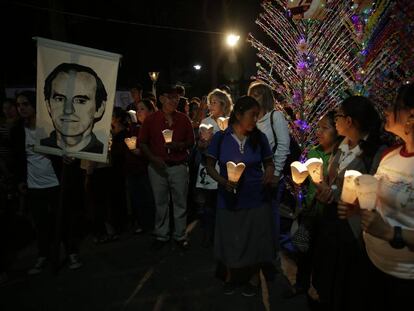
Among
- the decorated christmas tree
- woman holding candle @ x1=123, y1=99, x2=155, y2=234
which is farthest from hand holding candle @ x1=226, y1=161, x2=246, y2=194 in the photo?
the decorated christmas tree

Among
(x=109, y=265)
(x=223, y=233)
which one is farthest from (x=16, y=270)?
(x=223, y=233)

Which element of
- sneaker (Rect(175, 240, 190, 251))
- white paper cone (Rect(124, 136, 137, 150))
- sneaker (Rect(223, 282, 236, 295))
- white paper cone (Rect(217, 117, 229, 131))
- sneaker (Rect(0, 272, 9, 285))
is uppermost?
white paper cone (Rect(217, 117, 229, 131))

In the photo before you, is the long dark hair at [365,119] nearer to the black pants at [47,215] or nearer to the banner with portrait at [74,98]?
the banner with portrait at [74,98]

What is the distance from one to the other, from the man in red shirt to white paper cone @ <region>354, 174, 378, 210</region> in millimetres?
3288

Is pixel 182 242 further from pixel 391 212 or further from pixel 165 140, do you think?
pixel 391 212

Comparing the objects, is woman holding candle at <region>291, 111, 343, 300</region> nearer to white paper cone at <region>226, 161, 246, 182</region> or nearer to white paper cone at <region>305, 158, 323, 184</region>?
white paper cone at <region>305, 158, 323, 184</region>

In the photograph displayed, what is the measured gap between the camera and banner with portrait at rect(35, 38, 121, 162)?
4.07 metres

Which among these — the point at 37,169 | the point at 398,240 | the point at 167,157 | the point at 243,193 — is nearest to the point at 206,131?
the point at 167,157

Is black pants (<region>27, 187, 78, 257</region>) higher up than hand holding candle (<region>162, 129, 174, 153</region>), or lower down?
lower down

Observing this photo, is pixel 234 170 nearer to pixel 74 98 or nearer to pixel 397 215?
pixel 397 215

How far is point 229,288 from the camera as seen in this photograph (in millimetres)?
3973

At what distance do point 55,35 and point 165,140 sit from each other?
713cm

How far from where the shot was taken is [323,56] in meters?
6.39

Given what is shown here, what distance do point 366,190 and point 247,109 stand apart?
1919 millimetres
